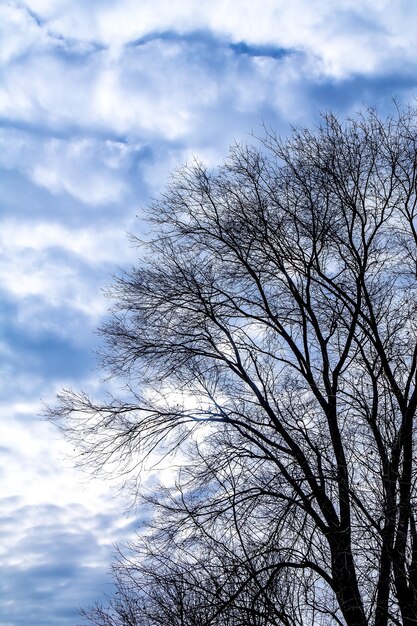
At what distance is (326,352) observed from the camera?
35.4 feet

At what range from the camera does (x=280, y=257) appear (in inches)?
448

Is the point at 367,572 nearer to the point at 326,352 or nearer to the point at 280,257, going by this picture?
the point at 326,352

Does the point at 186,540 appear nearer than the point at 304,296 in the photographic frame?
Yes

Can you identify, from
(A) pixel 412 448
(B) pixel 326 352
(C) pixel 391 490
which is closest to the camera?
(C) pixel 391 490

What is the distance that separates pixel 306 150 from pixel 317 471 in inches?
198

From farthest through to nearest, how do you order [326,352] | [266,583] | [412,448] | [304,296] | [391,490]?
1. [304,296]
2. [326,352]
3. [412,448]
4. [266,583]
5. [391,490]

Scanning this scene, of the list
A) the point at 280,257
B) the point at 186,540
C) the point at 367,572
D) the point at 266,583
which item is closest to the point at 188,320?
the point at 280,257

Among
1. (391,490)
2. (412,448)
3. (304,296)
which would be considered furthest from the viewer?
(304,296)

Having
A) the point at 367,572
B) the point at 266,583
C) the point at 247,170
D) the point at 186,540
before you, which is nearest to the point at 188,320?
the point at 247,170

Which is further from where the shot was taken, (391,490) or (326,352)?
(326,352)

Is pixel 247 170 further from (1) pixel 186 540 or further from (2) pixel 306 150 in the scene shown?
(1) pixel 186 540

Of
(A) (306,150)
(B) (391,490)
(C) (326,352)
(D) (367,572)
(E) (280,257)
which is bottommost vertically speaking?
(D) (367,572)

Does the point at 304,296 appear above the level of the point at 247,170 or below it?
below

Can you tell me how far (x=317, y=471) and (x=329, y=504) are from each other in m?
0.61
